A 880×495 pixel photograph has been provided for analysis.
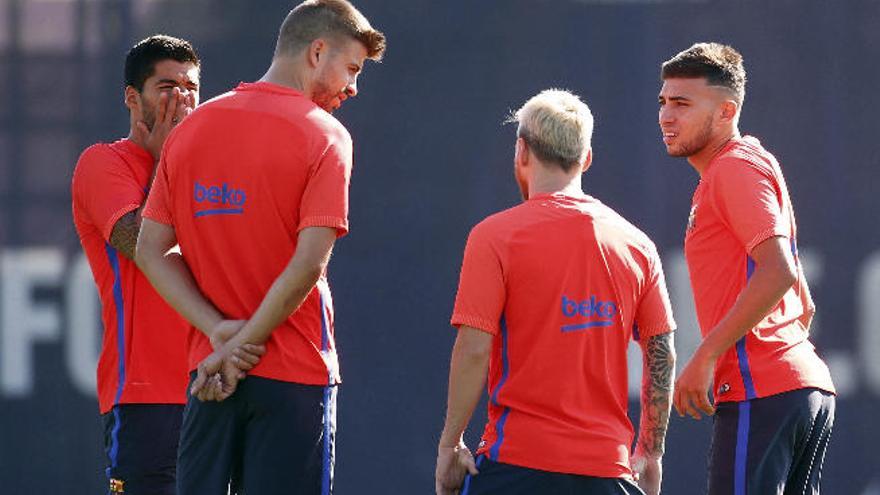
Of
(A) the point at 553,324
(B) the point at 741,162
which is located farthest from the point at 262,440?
(B) the point at 741,162

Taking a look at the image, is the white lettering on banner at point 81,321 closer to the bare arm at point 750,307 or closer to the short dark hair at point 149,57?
the short dark hair at point 149,57

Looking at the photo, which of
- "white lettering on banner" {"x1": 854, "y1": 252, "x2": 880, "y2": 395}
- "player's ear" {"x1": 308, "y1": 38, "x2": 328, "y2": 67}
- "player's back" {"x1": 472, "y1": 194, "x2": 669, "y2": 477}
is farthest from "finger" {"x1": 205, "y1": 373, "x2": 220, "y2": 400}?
"white lettering on banner" {"x1": 854, "y1": 252, "x2": 880, "y2": 395}

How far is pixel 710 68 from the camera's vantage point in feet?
→ 13.7

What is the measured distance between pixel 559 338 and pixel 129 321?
4.42 ft

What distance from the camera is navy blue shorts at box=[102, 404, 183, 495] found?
13.4 ft

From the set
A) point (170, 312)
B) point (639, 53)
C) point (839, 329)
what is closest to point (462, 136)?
point (639, 53)

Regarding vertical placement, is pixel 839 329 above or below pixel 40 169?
below

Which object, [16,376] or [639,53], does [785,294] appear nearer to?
[639,53]

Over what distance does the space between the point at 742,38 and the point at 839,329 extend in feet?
4.02

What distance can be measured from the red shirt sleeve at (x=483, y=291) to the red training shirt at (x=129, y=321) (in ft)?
3.41

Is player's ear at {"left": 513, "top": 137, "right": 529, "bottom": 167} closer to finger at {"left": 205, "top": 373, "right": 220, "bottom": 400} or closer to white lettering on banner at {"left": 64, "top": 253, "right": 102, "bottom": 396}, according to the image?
finger at {"left": 205, "top": 373, "right": 220, "bottom": 400}

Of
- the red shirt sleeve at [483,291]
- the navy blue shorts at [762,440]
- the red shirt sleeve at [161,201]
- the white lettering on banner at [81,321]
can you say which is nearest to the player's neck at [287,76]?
the red shirt sleeve at [161,201]

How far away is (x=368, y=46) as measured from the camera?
146 inches

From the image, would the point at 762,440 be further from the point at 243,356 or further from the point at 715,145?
the point at 243,356
